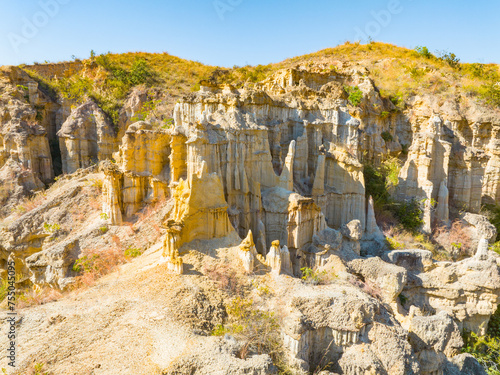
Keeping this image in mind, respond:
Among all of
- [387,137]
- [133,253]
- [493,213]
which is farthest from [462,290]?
[387,137]

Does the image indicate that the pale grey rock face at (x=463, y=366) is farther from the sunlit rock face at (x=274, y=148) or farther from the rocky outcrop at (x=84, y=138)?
the rocky outcrop at (x=84, y=138)

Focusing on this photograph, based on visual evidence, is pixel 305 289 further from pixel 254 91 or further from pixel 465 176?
pixel 465 176

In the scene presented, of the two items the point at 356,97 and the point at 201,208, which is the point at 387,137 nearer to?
the point at 356,97

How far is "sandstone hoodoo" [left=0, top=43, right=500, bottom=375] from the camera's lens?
8.64 meters

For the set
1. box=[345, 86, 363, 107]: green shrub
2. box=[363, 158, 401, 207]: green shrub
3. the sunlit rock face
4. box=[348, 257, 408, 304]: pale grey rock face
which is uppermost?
box=[345, 86, 363, 107]: green shrub

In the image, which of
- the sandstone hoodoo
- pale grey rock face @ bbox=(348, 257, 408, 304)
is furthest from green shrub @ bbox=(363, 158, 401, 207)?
pale grey rock face @ bbox=(348, 257, 408, 304)

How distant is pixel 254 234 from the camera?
14.2 metres

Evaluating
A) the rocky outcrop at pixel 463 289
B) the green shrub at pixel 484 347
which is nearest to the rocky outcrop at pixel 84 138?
the rocky outcrop at pixel 463 289

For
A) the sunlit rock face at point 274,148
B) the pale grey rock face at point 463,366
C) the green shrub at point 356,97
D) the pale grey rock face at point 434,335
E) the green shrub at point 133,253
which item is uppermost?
the green shrub at point 356,97

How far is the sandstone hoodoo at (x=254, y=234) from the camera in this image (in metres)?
8.64

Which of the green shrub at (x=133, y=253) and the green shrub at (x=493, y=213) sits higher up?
the green shrub at (x=133, y=253)

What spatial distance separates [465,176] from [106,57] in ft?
111

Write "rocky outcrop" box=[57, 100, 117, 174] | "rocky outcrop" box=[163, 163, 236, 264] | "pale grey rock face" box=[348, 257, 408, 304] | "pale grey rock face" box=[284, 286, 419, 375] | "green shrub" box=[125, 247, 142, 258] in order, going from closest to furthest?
1. "pale grey rock face" box=[284, 286, 419, 375]
2. "rocky outcrop" box=[163, 163, 236, 264]
3. "pale grey rock face" box=[348, 257, 408, 304]
4. "green shrub" box=[125, 247, 142, 258]
5. "rocky outcrop" box=[57, 100, 117, 174]

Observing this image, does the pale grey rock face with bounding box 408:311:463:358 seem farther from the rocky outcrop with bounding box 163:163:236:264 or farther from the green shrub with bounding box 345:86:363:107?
the green shrub with bounding box 345:86:363:107
